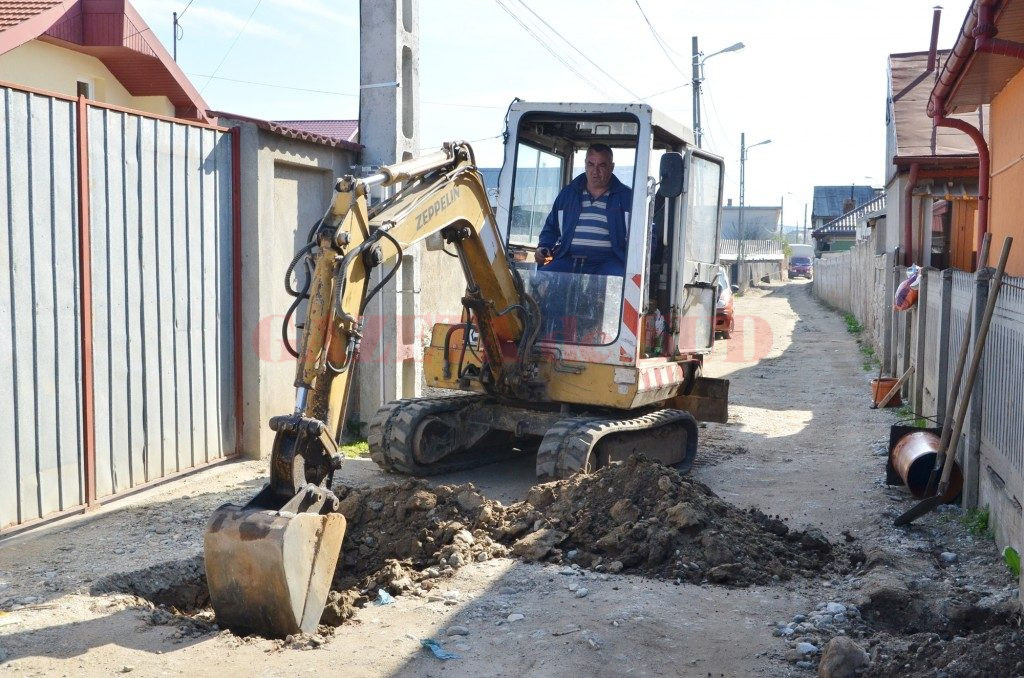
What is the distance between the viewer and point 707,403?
353 inches

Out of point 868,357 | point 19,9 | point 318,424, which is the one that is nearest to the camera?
point 318,424

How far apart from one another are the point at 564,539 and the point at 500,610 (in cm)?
99

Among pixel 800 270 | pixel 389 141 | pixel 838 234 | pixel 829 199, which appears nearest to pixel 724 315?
pixel 389 141

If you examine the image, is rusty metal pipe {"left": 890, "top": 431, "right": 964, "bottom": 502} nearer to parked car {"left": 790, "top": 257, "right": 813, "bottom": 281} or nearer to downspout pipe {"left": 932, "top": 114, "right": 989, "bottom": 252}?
downspout pipe {"left": 932, "top": 114, "right": 989, "bottom": 252}

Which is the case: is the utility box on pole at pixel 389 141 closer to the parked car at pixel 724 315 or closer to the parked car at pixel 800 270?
the parked car at pixel 724 315

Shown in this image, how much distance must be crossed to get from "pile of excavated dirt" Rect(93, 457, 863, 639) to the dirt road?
12 cm

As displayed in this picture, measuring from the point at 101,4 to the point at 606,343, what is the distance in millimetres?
11125

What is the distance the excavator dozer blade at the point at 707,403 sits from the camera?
8.96 metres

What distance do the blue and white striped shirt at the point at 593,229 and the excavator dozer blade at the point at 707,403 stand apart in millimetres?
1832

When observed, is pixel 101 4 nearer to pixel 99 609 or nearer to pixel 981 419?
pixel 99 609

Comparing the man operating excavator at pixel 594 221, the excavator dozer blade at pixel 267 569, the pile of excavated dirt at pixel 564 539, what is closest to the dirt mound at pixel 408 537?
the pile of excavated dirt at pixel 564 539

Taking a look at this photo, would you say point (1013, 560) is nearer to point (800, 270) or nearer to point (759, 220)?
point (800, 270)

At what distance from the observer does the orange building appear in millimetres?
6590

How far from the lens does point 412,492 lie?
6.22 m
